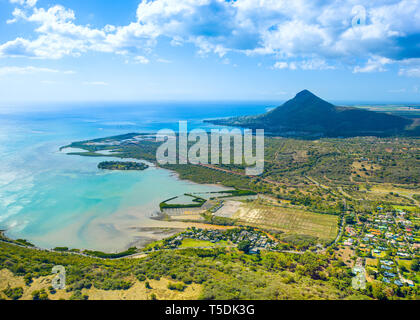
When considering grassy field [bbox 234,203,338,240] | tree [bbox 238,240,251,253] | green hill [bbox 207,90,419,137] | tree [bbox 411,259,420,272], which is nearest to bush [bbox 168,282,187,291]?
tree [bbox 238,240,251,253]

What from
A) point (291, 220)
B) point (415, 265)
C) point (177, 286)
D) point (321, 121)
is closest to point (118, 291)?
point (177, 286)

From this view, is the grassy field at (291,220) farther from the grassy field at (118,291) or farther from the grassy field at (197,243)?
the grassy field at (118,291)

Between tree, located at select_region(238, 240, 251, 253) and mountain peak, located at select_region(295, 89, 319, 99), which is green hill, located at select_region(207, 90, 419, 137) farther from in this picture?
tree, located at select_region(238, 240, 251, 253)

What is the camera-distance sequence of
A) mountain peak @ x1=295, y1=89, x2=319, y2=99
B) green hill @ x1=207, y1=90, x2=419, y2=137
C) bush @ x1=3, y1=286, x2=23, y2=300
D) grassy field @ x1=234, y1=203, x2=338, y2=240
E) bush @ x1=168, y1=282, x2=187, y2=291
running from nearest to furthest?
bush @ x1=3, y1=286, x2=23, y2=300
bush @ x1=168, y1=282, x2=187, y2=291
grassy field @ x1=234, y1=203, x2=338, y2=240
green hill @ x1=207, y1=90, x2=419, y2=137
mountain peak @ x1=295, y1=89, x2=319, y2=99

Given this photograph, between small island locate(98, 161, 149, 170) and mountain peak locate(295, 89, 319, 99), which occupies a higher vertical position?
mountain peak locate(295, 89, 319, 99)

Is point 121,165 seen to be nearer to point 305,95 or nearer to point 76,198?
point 76,198
